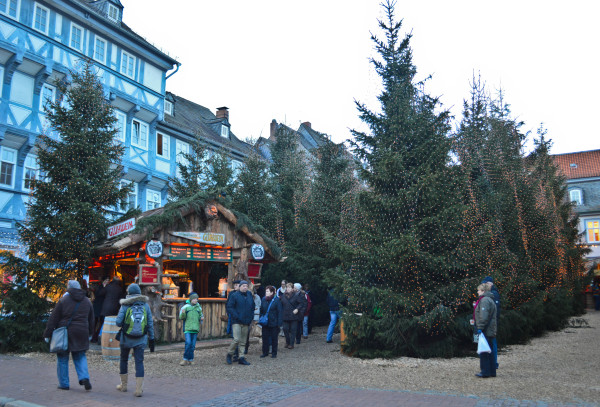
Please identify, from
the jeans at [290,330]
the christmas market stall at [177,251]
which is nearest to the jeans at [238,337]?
the christmas market stall at [177,251]

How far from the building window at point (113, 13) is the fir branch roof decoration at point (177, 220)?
14.7 metres

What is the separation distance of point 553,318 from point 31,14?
23411mm

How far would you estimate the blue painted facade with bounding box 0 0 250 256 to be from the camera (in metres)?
19.9

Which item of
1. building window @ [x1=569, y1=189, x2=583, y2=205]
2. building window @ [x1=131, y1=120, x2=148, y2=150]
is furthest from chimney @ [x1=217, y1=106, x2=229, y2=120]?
building window @ [x1=569, y1=189, x2=583, y2=205]

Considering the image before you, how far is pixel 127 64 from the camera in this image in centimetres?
2558

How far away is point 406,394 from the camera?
25.0ft

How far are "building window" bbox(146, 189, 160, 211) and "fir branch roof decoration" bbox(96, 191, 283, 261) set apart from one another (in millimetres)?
12108

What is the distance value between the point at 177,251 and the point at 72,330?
265 inches

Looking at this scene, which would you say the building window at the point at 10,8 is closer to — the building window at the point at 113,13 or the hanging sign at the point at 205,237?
the building window at the point at 113,13

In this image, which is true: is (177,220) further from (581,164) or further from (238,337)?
(581,164)

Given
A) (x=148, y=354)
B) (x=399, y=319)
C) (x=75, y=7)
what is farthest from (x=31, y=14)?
(x=399, y=319)

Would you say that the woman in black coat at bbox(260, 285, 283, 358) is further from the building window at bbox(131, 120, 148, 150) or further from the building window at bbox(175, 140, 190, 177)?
the building window at bbox(175, 140, 190, 177)

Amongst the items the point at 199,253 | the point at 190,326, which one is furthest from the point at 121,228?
the point at 190,326

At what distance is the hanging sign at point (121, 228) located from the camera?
43.1 ft
